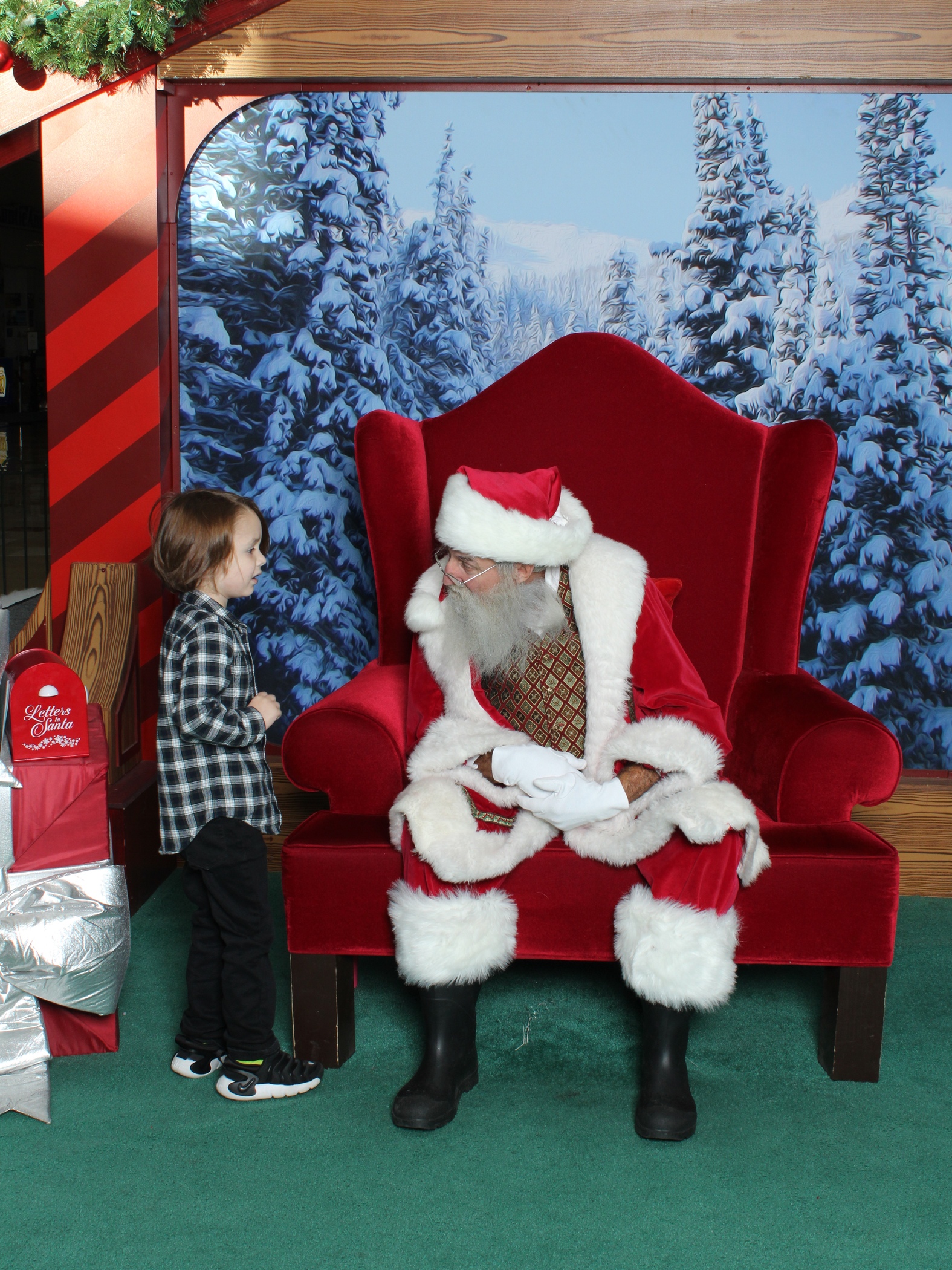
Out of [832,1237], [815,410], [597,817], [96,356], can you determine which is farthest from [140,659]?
[832,1237]

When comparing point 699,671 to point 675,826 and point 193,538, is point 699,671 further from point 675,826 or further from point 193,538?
point 193,538

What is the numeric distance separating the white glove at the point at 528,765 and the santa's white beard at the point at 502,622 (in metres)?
0.19

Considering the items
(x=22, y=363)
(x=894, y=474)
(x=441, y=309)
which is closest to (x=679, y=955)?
(x=894, y=474)

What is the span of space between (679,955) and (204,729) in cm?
91

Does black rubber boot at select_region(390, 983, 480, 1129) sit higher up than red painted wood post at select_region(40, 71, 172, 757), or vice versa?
red painted wood post at select_region(40, 71, 172, 757)

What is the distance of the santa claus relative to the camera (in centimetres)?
190

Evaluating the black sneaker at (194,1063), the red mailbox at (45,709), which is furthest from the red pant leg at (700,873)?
the red mailbox at (45,709)

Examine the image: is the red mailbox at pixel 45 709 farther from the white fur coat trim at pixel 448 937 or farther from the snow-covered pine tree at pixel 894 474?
the snow-covered pine tree at pixel 894 474

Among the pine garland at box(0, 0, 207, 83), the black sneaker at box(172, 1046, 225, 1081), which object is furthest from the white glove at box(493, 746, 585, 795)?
the pine garland at box(0, 0, 207, 83)

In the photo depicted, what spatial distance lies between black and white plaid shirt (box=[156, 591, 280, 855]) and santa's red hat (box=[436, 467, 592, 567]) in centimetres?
47

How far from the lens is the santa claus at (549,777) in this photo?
1.90 metres

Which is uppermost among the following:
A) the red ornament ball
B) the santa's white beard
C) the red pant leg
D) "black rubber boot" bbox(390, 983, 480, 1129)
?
the red ornament ball

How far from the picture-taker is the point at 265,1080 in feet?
6.60

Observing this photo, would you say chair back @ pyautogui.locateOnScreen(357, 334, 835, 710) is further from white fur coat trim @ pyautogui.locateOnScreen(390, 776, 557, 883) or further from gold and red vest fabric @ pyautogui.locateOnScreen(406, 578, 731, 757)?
white fur coat trim @ pyautogui.locateOnScreen(390, 776, 557, 883)
